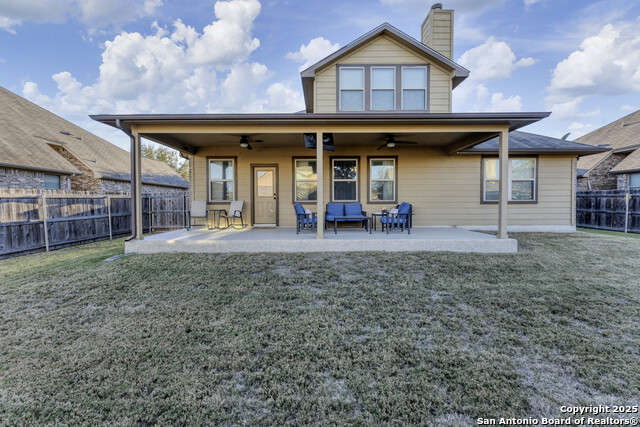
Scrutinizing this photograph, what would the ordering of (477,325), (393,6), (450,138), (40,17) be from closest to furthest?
(477,325), (450,138), (393,6), (40,17)

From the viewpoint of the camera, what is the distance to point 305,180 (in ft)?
27.9

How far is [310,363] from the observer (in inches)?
83.7

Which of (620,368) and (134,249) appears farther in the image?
(134,249)

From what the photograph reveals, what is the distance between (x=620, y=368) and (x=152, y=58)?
23.2 metres

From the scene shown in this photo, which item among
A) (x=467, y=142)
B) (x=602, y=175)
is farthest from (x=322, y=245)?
(x=602, y=175)

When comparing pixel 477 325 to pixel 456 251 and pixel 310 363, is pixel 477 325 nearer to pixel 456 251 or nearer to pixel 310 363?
pixel 310 363

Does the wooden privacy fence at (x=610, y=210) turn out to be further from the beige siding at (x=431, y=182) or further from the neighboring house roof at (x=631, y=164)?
the neighboring house roof at (x=631, y=164)

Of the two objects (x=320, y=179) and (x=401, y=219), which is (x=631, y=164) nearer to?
(x=401, y=219)

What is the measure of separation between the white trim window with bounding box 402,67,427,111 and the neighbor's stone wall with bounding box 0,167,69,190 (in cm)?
1280

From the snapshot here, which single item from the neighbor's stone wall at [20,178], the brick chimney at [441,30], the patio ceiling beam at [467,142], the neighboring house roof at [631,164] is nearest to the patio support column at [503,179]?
the patio ceiling beam at [467,142]

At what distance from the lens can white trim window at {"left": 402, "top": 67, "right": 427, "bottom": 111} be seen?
8.14 meters

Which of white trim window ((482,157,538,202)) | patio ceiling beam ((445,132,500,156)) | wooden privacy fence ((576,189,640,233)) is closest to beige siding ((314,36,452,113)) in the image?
patio ceiling beam ((445,132,500,156))

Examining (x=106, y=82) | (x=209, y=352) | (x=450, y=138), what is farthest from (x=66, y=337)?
(x=106, y=82)

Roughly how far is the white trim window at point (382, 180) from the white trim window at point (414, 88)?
5.37 ft
